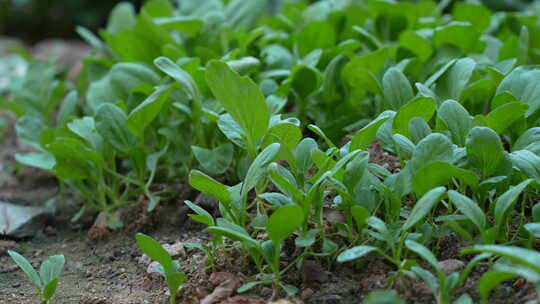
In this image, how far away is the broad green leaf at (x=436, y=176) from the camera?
1.21m

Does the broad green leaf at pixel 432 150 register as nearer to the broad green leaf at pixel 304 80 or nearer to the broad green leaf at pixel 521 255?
the broad green leaf at pixel 521 255

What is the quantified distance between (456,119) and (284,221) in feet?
1.49

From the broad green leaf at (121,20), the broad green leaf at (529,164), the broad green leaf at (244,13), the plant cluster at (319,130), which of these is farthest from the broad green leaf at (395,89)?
the broad green leaf at (121,20)

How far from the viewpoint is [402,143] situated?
1.31m

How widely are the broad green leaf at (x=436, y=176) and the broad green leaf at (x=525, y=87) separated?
30cm

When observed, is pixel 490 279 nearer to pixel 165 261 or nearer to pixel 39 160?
pixel 165 261

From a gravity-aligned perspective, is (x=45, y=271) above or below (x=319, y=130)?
below

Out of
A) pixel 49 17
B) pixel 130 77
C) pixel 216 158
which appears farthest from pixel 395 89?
pixel 49 17

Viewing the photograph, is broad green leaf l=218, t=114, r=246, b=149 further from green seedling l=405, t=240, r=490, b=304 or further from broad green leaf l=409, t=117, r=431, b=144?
green seedling l=405, t=240, r=490, b=304

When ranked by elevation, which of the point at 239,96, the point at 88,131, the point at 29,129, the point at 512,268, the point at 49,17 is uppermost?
the point at 239,96

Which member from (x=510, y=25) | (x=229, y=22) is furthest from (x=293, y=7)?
(x=510, y=25)

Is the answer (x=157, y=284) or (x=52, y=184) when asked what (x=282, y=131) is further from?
(x=52, y=184)

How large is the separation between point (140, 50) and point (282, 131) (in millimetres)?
951

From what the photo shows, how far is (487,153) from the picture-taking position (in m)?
1.29
